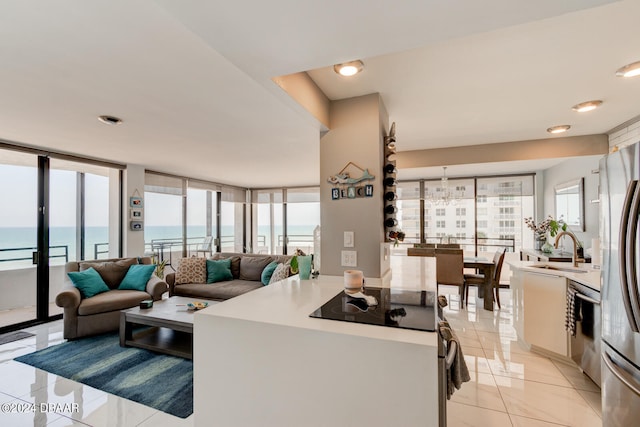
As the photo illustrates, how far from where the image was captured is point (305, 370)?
1141 mm

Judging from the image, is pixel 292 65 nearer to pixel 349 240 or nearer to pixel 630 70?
pixel 349 240

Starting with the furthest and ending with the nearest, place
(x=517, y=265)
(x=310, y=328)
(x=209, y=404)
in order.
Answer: (x=517, y=265)
(x=209, y=404)
(x=310, y=328)

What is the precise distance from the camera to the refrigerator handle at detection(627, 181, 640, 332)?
4.10 ft

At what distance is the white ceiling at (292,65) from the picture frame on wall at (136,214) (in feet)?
5.25

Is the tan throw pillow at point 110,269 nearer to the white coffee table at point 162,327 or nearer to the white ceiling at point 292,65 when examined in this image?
the white coffee table at point 162,327

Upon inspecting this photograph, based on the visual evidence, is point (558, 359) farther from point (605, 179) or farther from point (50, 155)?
point (50, 155)

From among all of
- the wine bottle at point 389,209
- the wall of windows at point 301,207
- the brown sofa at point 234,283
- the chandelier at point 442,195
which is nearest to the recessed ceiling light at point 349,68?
the wine bottle at point 389,209

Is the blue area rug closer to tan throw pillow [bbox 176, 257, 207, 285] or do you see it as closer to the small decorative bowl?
the small decorative bowl

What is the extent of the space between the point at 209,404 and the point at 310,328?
683 millimetres

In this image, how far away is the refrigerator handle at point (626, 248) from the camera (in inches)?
50.6

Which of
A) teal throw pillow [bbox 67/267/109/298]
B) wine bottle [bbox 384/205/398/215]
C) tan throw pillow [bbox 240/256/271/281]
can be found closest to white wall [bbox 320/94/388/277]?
wine bottle [bbox 384/205/398/215]

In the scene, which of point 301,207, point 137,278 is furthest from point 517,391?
point 301,207

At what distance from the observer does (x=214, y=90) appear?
2141mm

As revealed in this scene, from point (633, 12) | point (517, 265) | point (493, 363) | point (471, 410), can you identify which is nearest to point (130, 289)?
point (471, 410)
